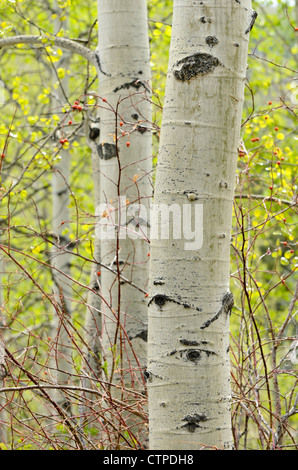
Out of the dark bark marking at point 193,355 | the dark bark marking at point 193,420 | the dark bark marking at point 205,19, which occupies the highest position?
the dark bark marking at point 205,19

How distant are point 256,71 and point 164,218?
335 inches

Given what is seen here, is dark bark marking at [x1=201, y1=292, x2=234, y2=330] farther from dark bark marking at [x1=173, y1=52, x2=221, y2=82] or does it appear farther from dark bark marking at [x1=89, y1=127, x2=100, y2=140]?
dark bark marking at [x1=89, y1=127, x2=100, y2=140]

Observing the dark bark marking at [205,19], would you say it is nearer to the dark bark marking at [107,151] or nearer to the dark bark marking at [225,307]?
the dark bark marking at [225,307]

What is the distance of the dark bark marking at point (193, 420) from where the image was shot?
5.40 feet

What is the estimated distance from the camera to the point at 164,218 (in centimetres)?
174

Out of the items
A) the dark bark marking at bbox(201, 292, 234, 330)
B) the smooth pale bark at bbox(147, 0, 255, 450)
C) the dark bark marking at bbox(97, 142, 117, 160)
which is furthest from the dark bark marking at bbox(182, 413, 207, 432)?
the dark bark marking at bbox(97, 142, 117, 160)

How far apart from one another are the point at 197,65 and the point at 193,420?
1130 mm

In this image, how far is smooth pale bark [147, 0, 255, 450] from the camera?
167 cm

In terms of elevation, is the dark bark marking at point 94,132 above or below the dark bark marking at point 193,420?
above

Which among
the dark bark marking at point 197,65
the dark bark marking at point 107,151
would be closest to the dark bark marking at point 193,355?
the dark bark marking at point 197,65

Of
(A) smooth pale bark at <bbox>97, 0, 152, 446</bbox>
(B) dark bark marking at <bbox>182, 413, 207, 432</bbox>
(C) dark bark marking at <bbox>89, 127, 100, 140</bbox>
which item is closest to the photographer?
(B) dark bark marking at <bbox>182, 413, 207, 432</bbox>

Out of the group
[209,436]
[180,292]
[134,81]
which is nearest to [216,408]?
[209,436]
